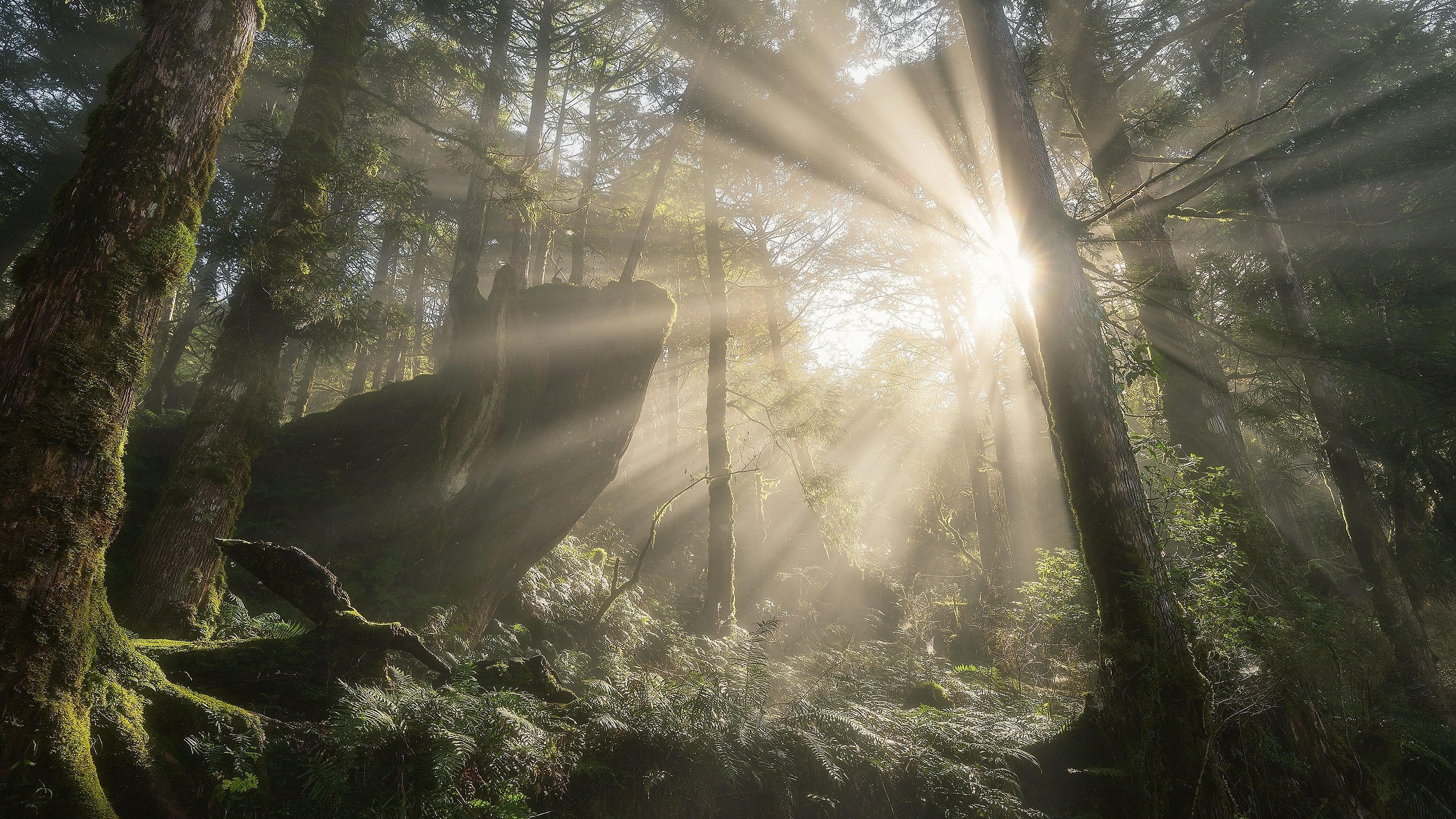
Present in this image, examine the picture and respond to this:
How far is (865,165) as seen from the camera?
11.8 m

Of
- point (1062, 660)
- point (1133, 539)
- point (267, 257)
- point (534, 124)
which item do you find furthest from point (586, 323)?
point (1062, 660)

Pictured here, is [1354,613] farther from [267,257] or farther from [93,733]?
[267,257]

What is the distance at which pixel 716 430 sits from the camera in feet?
40.9

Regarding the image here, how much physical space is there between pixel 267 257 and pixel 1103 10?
526 inches

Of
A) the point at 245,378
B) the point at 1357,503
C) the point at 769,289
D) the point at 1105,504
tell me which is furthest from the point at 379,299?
the point at 1357,503

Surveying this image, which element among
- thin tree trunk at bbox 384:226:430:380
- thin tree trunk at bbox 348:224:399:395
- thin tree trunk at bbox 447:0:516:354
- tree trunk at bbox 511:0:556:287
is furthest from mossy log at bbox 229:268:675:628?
thin tree trunk at bbox 384:226:430:380

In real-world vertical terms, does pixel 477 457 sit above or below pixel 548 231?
below

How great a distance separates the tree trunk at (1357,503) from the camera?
30.5ft

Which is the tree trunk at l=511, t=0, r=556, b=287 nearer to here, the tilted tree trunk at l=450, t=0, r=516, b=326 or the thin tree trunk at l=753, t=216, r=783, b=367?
the tilted tree trunk at l=450, t=0, r=516, b=326

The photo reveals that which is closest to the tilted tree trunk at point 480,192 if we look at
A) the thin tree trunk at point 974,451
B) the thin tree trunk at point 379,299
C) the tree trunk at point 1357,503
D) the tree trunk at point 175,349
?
the thin tree trunk at point 379,299

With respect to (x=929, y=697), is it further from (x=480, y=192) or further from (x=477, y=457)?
(x=480, y=192)

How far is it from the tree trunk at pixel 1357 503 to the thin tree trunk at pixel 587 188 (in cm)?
1144

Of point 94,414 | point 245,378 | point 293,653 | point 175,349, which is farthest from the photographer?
point 175,349

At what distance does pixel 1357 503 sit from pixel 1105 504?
9.84m
